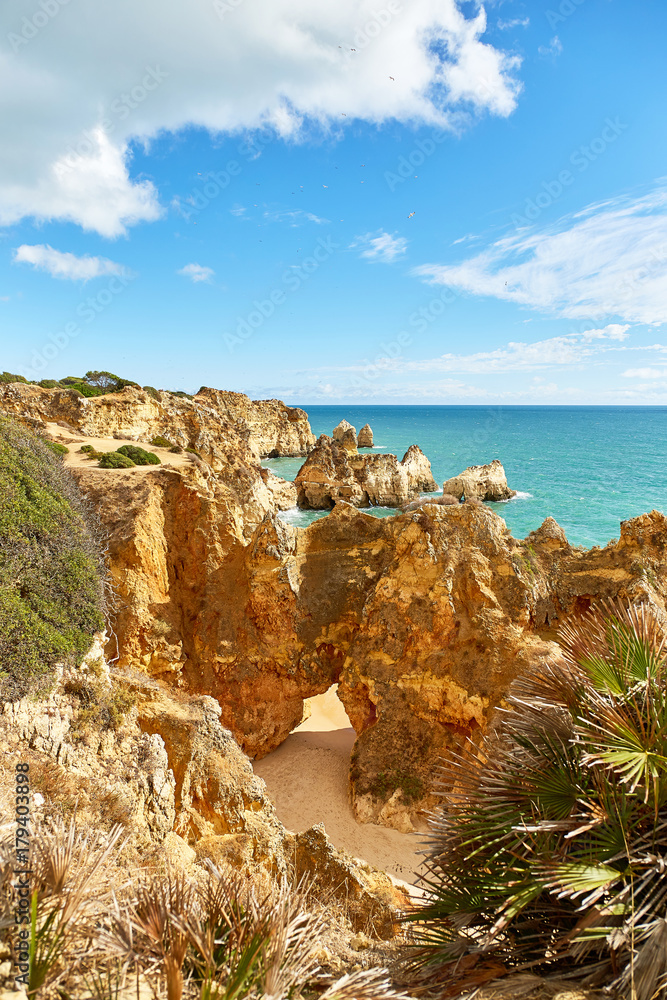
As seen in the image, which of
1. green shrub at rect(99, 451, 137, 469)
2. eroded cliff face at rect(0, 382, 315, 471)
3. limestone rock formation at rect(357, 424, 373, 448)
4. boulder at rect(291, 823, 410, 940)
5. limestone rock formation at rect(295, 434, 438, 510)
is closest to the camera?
boulder at rect(291, 823, 410, 940)

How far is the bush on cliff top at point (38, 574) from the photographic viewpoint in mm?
7754

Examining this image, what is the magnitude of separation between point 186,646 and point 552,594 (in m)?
11.5

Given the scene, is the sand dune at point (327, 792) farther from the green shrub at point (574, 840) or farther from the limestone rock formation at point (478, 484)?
the limestone rock formation at point (478, 484)

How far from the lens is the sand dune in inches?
485

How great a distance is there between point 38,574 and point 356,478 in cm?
4930

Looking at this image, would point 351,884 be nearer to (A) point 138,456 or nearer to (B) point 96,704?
(B) point 96,704

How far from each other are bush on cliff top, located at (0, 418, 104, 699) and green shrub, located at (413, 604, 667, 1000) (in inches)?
258

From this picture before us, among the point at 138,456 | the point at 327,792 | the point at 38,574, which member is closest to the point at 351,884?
the point at 327,792

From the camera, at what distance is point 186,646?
15.3 meters

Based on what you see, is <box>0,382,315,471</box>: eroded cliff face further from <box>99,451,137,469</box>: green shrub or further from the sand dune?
the sand dune

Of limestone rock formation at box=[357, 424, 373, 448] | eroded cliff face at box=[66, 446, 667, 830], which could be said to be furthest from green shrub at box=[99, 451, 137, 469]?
limestone rock formation at box=[357, 424, 373, 448]

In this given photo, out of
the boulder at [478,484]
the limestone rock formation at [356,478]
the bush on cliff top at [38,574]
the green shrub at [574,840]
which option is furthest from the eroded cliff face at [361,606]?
the boulder at [478,484]

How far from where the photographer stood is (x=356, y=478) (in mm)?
57594

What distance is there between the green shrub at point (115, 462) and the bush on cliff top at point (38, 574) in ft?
17.1
